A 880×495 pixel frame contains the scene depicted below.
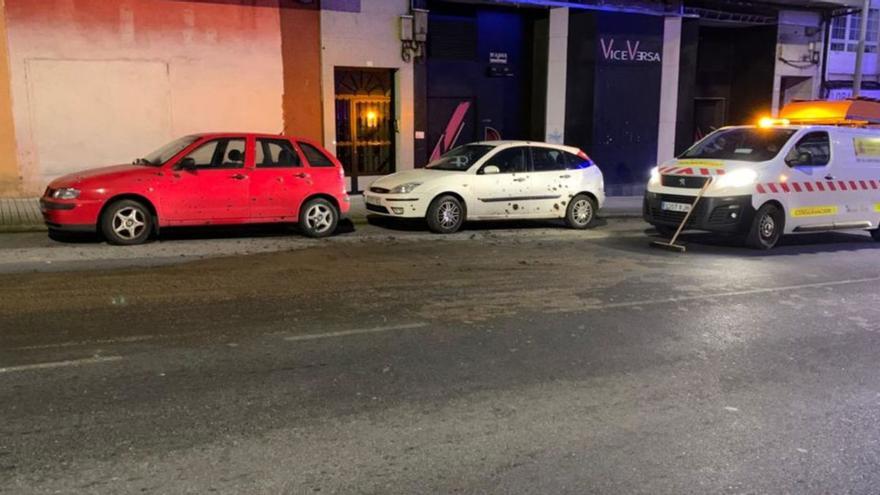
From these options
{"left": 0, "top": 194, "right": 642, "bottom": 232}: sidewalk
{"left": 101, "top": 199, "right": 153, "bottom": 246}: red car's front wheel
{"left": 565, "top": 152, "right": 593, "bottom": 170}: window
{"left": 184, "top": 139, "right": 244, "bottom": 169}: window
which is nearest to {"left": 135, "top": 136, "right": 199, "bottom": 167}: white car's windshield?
{"left": 184, "top": 139, "right": 244, "bottom": 169}: window

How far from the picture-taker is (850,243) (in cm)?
1272

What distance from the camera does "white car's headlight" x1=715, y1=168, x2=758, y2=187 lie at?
36.5 feet

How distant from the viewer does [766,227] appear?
11453 millimetres

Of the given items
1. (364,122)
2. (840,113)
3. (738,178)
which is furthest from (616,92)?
(738,178)

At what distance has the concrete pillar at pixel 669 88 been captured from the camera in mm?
20156

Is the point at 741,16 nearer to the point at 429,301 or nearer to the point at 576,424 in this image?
the point at 429,301

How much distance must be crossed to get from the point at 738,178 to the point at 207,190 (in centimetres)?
805

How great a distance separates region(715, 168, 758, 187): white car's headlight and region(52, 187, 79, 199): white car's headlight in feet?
30.6

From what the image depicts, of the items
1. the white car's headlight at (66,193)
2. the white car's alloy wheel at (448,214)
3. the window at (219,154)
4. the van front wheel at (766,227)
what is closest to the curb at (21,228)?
the white car's headlight at (66,193)

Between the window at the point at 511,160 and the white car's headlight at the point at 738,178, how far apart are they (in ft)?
10.9

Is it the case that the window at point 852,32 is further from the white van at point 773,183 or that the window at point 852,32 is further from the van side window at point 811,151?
the van side window at point 811,151

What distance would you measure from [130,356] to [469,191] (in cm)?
764

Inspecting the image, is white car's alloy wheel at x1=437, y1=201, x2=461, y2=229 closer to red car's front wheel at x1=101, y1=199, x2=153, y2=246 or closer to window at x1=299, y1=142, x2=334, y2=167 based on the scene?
window at x1=299, y1=142, x2=334, y2=167

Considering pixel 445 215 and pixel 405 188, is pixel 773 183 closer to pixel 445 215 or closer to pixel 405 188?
pixel 445 215
